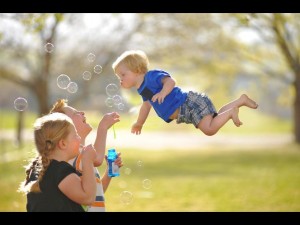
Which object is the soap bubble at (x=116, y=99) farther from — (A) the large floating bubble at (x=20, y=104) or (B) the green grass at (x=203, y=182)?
(A) the large floating bubble at (x=20, y=104)

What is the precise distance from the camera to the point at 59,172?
9.72ft

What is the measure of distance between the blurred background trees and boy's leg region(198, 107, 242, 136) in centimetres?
1178

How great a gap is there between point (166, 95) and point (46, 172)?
1383 millimetres

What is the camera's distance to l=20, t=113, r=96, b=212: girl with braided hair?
9.65 feet

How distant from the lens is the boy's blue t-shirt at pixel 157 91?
4.16 meters

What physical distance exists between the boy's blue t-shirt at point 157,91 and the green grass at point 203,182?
53cm

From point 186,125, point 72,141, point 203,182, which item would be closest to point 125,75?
point 72,141

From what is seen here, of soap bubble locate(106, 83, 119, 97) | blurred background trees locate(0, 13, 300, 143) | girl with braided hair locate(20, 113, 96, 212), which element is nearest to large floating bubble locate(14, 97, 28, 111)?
soap bubble locate(106, 83, 119, 97)

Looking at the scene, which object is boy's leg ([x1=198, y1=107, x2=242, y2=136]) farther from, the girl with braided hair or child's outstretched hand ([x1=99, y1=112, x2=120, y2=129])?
the girl with braided hair

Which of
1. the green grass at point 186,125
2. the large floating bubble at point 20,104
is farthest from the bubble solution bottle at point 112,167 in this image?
the green grass at point 186,125
